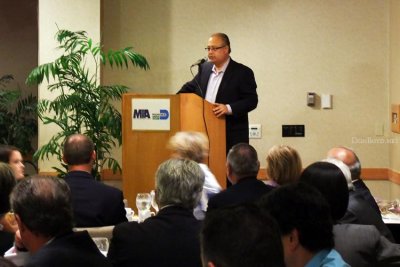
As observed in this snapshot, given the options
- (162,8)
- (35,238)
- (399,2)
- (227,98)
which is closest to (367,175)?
(399,2)

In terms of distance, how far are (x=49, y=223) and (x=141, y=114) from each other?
3.11 meters

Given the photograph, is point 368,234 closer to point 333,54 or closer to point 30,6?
point 333,54

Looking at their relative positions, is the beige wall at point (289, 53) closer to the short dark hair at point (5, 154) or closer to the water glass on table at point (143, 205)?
the short dark hair at point (5, 154)

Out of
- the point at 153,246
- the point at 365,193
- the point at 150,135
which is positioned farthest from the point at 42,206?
the point at 150,135

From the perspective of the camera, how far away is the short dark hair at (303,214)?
6.89ft

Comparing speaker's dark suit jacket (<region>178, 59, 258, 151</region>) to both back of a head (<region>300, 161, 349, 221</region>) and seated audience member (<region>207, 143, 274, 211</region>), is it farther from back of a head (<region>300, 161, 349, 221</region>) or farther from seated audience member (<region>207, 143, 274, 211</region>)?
back of a head (<region>300, 161, 349, 221</region>)

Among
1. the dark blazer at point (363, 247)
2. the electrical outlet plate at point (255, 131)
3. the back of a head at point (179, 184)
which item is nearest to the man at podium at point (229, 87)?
the electrical outlet plate at point (255, 131)

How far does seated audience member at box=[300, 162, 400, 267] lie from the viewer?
8.88ft

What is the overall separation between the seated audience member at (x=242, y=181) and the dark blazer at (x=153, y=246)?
900mm

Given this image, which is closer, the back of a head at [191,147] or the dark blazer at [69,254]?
the dark blazer at [69,254]

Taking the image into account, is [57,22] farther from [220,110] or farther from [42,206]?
[42,206]

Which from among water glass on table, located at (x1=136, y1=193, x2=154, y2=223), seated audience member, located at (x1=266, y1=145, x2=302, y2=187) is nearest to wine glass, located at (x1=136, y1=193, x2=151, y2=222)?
water glass on table, located at (x1=136, y1=193, x2=154, y2=223)

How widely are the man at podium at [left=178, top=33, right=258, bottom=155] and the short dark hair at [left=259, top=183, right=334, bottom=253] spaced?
328 centimetres

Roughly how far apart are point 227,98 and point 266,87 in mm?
1553
